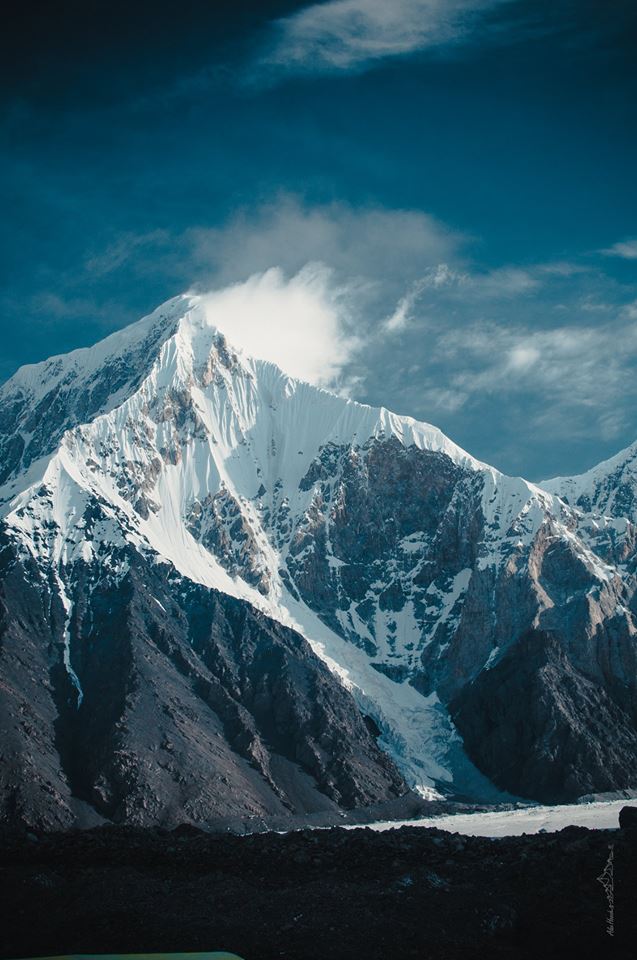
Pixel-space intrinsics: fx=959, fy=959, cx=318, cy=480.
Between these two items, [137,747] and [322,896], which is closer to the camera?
[322,896]

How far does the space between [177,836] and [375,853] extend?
12393mm

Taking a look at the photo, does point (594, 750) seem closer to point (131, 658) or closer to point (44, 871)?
point (131, 658)

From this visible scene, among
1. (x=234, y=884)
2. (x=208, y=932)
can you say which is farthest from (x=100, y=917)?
(x=234, y=884)

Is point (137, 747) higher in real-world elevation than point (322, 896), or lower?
lower

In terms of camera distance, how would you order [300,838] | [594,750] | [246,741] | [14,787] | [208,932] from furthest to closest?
1. [594,750]
2. [246,741]
3. [14,787]
4. [300,838]
5. [208,932]

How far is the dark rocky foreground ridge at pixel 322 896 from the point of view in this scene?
35.4m

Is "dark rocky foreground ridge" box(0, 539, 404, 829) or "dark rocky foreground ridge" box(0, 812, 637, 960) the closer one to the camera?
"dark rocky foreground ridge" box(0, 812, 637, 960)

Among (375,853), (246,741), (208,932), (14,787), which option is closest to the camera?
(208,932)

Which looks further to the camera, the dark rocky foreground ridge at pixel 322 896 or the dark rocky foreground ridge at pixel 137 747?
the dark rocky foreground ridge at pixel 137 747

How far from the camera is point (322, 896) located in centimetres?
4050

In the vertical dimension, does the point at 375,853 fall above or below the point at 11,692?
below

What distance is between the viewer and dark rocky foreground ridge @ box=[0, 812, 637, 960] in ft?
Answer: 116

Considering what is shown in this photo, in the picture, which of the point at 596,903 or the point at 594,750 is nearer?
the point at 596,903

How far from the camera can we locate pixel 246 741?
18400 cm
